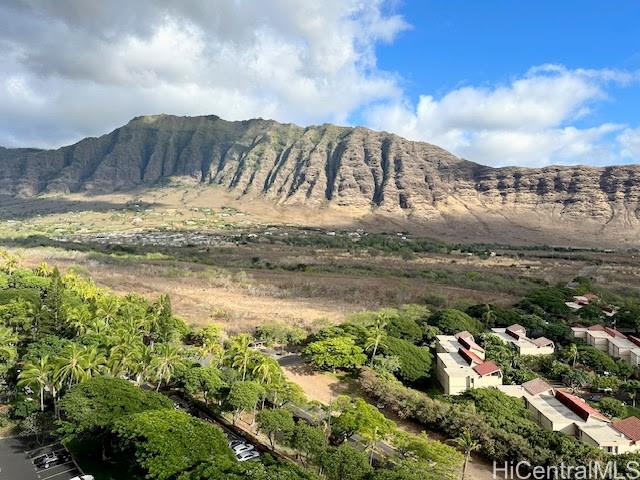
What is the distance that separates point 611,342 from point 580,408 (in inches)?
889

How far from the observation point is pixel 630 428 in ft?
95.5

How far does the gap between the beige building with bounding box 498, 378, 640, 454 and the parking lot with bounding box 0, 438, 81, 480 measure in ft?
98.1

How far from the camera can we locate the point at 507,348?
45875 millimetres

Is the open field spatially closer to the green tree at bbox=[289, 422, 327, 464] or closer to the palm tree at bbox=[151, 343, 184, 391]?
the palm tree at bbox=[151, 343, 184, 391]

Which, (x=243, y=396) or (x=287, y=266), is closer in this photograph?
(x=243, y=396)

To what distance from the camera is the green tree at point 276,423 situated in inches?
1073

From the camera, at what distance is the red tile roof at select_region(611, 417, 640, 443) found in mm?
28406

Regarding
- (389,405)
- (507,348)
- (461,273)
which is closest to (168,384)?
(389,405)

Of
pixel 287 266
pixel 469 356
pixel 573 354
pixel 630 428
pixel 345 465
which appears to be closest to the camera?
pixel 345 465

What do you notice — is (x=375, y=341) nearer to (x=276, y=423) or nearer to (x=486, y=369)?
(x=486, y=369)

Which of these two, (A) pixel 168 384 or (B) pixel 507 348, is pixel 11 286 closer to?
(A) pixel 168 384

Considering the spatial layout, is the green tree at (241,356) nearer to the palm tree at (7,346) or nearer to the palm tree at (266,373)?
the palm tree at (266,373)

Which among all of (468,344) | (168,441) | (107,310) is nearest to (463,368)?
(468,344)

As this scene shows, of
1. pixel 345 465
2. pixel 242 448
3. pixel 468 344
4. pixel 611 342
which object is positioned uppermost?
pixel 468 344
